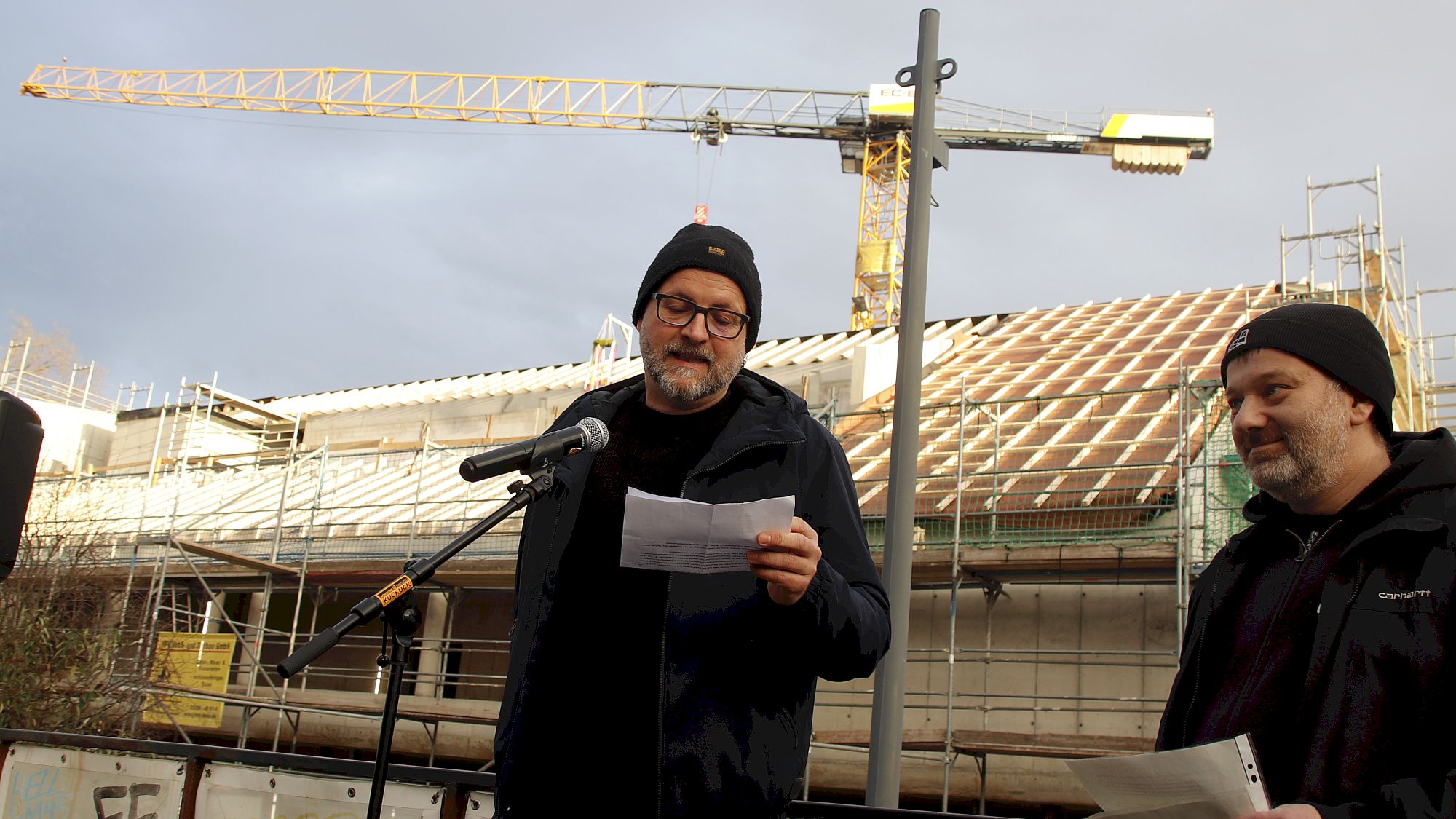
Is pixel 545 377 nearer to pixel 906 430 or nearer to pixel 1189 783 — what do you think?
pixel 906 430

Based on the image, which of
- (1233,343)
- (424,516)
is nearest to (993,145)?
(424,516)

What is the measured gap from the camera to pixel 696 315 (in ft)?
9.28

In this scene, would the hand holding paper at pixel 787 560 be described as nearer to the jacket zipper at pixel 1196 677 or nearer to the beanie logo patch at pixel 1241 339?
the jacket zipper at pixel 1196 677

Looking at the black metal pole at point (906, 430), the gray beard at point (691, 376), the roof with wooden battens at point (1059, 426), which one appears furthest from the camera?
the roof with wooden battens at point (1059, 426)

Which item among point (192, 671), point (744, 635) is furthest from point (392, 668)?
point (192, 671)

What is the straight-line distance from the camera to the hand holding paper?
2230 millimetres

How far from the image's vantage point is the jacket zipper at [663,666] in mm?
A: 2373

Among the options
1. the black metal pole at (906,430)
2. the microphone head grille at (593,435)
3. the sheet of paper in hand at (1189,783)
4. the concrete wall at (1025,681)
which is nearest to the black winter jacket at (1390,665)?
the sheet of paper in hand at (1189,783)

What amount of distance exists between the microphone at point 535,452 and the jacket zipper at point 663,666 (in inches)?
10.1

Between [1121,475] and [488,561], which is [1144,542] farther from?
[488,561]

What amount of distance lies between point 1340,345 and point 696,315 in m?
1.39

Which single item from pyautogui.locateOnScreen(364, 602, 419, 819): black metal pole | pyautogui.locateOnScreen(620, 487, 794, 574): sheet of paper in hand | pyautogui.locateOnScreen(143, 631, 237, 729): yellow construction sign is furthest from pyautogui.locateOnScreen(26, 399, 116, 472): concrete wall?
pyautogui.locateOnScreen(620, 487, 794, 574): sheet of paper in hand

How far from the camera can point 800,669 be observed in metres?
2.45

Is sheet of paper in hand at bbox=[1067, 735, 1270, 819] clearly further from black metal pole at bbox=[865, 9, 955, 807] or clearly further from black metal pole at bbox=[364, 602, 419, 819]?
black metal pole at bbox=[865, 9, 955, 807]
